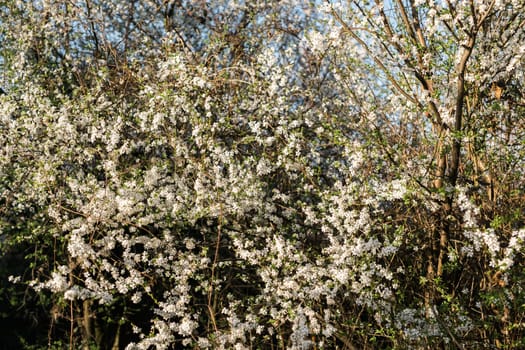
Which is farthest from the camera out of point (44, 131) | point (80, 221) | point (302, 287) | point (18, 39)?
point (18, 39)

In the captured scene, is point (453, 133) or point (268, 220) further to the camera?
point (268, 220)

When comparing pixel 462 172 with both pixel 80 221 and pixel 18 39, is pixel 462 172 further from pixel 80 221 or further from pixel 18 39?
pixel 18 39

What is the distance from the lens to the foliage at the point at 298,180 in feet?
16.8

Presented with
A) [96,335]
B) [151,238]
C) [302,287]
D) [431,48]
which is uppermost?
[431,48]

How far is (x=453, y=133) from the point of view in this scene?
4.62 metres

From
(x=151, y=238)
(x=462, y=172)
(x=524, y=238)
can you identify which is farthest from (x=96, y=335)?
(x=524, y=238)

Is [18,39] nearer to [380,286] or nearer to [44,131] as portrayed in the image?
[44,131]

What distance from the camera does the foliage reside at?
5.11 metres

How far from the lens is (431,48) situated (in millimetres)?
5398

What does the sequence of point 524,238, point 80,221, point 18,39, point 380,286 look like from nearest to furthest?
point 524,238 → point 380,286 → point 80,221 → point 18,39

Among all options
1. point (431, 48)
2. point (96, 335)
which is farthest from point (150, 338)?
point (431, 48)

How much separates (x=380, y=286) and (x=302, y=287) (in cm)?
78

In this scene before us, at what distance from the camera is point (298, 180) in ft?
23.2

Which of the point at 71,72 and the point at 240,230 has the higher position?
the point at 71,72
